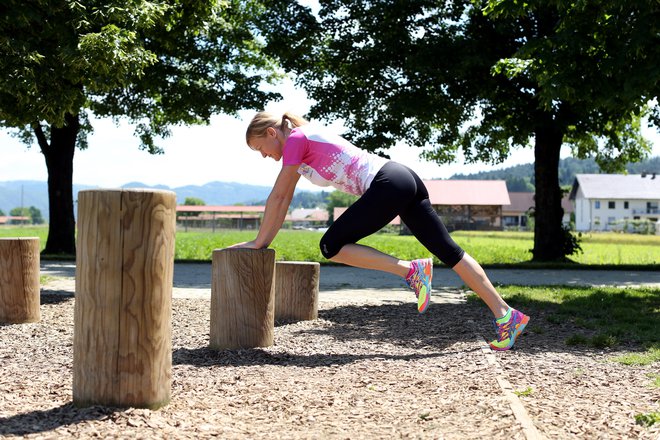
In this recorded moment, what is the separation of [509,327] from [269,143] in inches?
89.8

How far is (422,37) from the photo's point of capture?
56.1ft

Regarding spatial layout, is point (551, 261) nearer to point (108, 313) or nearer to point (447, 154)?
point (447, 154)

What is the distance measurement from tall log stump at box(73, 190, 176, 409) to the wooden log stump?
4.21 meters

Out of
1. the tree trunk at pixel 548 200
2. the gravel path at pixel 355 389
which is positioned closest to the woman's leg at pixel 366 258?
the gravel path at pixel 355 389

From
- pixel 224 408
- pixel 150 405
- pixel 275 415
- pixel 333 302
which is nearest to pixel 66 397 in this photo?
pixel 150 405

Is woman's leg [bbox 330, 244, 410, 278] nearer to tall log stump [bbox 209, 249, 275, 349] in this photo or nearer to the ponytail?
tall log stump [bbox 209, 249, 275, 349]

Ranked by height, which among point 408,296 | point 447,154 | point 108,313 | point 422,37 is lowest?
point 408,296

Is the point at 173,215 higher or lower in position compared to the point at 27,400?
higher

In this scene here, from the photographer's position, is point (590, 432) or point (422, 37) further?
point (422, 37)

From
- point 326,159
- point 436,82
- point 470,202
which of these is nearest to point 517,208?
point 470,202

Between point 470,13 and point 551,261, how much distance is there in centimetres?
661

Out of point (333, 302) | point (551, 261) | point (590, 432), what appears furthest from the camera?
point (551, 261)

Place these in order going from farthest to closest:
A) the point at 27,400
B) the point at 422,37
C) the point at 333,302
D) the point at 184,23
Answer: the point at 422,37, the point at 184,23, the point at 333,302, the point at 27,400

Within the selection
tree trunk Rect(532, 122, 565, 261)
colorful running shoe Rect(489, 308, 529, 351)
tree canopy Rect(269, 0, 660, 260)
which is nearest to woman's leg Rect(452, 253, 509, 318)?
colorful running shoe Rect(489, 308, 529, 351)
